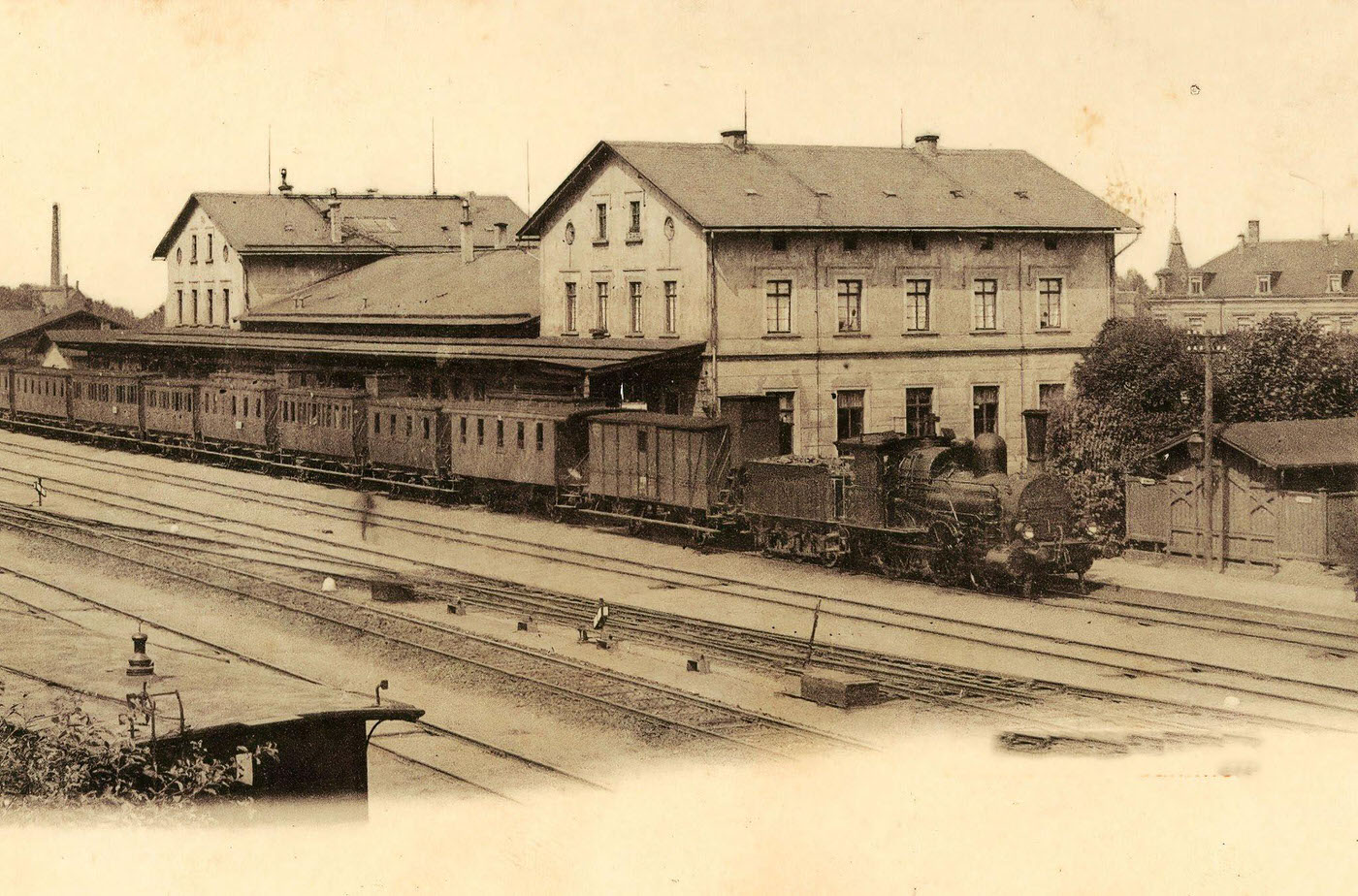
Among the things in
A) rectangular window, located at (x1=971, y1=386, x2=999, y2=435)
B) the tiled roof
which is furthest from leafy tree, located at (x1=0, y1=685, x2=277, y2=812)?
rectangular window, located at (x1=971, y1=386, x2=999, y2=435)

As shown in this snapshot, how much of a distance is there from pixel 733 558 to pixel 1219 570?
876 cm

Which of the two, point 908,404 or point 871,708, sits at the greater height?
point 908,404

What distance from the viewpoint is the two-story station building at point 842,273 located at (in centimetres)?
3616

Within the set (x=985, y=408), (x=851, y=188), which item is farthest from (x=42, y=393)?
(x=985, y=408)

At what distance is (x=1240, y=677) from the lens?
18.0 m

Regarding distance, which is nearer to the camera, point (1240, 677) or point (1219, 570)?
point (1240, 677)

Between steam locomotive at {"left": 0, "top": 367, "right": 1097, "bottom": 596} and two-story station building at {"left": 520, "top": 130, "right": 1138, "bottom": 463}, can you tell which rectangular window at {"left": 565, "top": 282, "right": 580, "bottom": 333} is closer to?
two-story station building at {"left": 520, "top": 130, "right": 1138, "bottom": 463}

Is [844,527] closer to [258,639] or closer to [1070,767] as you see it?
[258,639]

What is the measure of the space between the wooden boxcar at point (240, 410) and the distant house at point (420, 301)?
17.9 ft

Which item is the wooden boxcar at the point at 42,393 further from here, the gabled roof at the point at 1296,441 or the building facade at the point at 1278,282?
the gabled roof at the point at 1296,441

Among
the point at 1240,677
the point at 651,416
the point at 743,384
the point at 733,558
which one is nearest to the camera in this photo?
the point at 1240,677

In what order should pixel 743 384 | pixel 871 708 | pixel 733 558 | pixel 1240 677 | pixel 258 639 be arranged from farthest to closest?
pixel 743 384 < pixel 733 558 < pixel 258 639 < pixel 1240 677 < pixel 871 708

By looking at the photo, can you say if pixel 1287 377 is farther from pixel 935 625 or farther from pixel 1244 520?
pixel 935 625

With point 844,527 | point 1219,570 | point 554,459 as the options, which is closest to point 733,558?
point 844,527
